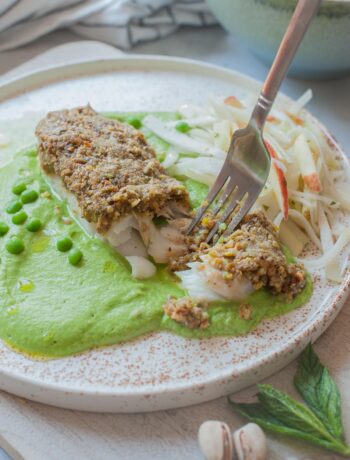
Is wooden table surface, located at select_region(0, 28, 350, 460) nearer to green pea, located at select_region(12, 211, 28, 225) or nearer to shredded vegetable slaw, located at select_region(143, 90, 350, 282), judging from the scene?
shredded vegetable slaw, located at select_region(143, 90, 350, 282)

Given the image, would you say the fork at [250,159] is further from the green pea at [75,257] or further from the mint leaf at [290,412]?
the mint leaf at [290,412]

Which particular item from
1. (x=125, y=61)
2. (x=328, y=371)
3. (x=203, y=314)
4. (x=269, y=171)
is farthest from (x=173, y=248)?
(x=125, y=61)

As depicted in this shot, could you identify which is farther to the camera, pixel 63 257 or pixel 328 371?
pixel 63 257

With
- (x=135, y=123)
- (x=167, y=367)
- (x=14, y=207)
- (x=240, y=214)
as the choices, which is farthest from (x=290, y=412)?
(x=135, y=123)

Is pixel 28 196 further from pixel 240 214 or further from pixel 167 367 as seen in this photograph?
pixel 167 367

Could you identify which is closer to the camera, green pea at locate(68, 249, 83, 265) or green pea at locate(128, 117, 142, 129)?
green pea at locate(68, 249, 83, 265)

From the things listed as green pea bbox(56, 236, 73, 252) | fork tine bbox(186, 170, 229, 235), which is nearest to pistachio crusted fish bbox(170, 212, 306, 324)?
fork tine bbox(186, 170, 229, 235)

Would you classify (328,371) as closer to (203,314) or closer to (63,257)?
(203,314)
